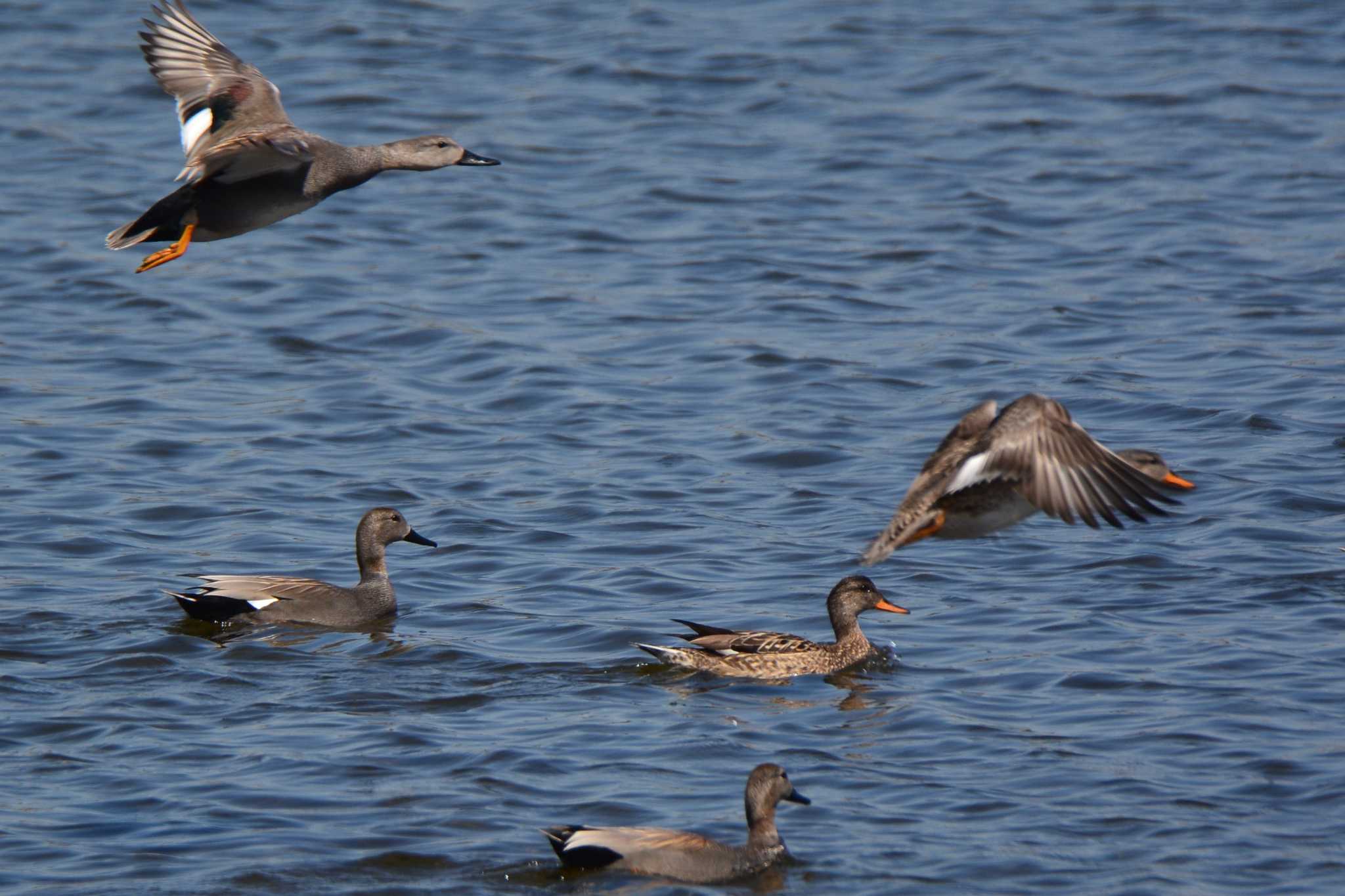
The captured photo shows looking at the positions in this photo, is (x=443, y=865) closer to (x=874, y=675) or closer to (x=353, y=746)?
(x=353, y=746)

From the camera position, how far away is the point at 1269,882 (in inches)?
274

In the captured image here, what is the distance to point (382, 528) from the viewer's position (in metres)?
10.6

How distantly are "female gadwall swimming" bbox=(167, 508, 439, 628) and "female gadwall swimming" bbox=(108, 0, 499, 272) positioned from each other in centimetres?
195

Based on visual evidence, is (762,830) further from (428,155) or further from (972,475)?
(428,155)

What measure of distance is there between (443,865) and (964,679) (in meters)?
2.88

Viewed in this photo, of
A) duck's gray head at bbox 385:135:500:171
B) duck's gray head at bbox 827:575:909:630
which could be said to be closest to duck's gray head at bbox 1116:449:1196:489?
duck's gray head at bbox 827:575:909:630

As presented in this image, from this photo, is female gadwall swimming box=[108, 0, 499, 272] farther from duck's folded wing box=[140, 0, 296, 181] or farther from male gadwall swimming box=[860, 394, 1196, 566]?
male gadwall swimming box=[860, 394, 1196, 566]

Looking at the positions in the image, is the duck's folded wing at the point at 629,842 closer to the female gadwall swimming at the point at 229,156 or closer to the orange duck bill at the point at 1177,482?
the orange duck bill at the point at 1177,482

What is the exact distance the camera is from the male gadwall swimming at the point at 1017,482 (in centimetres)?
704

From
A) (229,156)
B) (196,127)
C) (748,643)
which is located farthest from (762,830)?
→ (196,127)

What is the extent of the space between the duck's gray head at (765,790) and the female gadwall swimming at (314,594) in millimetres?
3420

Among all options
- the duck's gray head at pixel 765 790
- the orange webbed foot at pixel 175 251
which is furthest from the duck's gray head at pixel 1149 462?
the orange webbed foot at pixel 175 251

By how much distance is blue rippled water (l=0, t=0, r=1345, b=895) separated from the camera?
7.66 m

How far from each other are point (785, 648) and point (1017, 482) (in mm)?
2373
